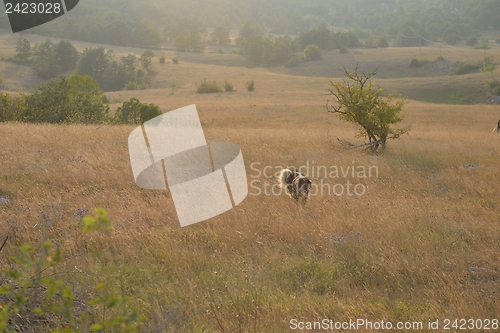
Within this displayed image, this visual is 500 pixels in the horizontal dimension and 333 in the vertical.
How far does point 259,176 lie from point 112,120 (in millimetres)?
15380

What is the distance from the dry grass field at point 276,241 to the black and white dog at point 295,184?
9.8 inches

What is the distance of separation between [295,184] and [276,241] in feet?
6.70

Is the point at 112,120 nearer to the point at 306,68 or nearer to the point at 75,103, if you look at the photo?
the point at 75,103

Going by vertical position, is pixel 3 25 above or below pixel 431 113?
above

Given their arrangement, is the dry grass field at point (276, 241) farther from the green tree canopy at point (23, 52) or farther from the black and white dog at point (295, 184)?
the green tree canopy at point (23, 52)

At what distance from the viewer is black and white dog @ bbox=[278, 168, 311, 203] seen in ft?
28.5

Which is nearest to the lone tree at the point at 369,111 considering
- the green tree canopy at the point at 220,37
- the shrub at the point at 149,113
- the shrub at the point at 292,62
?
the shrub at the point at 149,113

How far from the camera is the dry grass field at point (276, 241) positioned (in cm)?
484

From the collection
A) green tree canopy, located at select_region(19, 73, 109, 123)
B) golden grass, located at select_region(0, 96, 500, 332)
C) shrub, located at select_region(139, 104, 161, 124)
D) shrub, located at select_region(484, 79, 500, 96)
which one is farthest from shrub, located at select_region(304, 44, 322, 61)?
golden grass, located at select_region(0, 96, 500, 332)

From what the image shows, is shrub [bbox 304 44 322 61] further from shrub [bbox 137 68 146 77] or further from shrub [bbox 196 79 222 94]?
shrub [bbox 196 79 222 94]

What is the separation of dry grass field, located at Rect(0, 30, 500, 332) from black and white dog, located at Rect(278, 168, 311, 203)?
25 centimetres

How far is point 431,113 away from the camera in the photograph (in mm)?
36250

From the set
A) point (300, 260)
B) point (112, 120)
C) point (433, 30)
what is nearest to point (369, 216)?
point (300, 260)

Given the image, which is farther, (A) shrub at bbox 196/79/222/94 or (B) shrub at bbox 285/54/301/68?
(B) shrub at bbox 285/54/301/68
